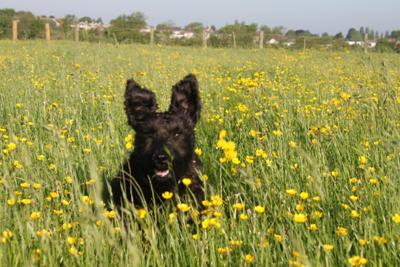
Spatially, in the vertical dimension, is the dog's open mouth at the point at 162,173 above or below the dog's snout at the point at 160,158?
below

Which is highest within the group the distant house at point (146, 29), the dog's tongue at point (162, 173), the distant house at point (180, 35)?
the distant house at point (146, 29)

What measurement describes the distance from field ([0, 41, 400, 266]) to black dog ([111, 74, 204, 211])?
19cm

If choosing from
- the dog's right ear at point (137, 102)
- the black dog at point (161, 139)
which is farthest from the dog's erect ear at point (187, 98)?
the dog's right ear at point (137, 102)

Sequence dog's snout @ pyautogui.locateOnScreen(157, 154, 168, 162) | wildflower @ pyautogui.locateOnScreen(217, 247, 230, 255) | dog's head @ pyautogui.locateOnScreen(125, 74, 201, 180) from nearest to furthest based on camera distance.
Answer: wildflower @ pyautogui.locateOnScreen(217, 247, 230, 255), dog's snout @ pyautogui.locateOnScreen(157, 154, 168, 162), dog's head @ pyautogui.locateOnScreen(125, 74, 201, 180)

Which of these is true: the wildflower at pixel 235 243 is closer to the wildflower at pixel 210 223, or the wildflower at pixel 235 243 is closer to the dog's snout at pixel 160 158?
the wildflower at pixel 210 223

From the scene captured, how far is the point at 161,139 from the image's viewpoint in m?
3.80

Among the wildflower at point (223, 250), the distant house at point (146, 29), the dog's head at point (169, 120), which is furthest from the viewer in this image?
the distant house at point (146, 29)

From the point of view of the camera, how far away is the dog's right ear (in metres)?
3.91

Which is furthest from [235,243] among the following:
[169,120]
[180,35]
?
[180,35]

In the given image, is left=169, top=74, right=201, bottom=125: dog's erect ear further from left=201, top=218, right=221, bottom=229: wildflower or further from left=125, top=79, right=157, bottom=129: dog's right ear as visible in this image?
left=201, top=218, right=221, bottom=229: wildflower

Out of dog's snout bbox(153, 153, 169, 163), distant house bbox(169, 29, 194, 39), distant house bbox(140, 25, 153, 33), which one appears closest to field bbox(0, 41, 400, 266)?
dog's snout bbox(153, 153, 169, 163)

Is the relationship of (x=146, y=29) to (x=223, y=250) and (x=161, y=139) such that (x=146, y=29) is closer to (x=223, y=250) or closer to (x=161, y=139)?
(x=161, y=139)

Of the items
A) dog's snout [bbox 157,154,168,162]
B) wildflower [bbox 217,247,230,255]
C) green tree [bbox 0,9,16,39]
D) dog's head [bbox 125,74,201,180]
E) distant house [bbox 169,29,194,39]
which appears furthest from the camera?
green tree [bbox 0,9,16,39]

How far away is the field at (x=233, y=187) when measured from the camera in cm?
200
